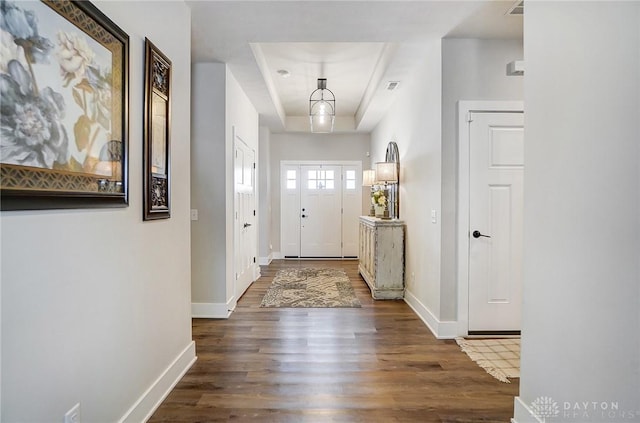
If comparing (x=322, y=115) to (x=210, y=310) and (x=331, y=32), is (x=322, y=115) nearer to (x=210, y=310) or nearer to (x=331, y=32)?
(x=331, y=32)

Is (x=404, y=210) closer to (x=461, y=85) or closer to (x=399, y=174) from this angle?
(x=399, y=174)

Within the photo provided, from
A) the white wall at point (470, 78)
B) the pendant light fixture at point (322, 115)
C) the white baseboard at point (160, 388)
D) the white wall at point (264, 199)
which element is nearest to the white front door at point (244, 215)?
the pendant light fixture at point (322, 115)

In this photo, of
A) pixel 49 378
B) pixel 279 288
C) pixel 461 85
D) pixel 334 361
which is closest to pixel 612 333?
pixel 334 361

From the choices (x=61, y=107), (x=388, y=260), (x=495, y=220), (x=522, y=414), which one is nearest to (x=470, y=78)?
(x=495, y=220)

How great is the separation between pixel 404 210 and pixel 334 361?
2.43 meters

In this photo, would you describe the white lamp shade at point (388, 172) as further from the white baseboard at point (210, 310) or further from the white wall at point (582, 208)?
the white wall at point (582, 208)

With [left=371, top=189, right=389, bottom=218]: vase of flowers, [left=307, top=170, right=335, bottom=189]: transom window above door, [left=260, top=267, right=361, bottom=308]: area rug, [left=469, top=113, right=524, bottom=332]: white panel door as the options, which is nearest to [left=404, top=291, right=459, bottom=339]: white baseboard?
[left=469, top=113, right=524, bottom=332]: white panel door

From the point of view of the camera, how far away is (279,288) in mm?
4785

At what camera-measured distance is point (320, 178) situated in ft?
24.2

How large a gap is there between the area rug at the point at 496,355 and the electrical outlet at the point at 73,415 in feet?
7.86

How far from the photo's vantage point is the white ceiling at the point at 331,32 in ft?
8.18

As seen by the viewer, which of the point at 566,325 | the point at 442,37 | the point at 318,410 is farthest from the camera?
the point at 442,37

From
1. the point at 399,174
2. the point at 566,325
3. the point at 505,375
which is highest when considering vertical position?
the point at 399,174

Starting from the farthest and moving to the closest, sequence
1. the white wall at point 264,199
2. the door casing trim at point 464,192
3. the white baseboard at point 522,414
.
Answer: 1. the white wall at point 264,199
2. the door casing trim at point 464,192
3. the white baseboard at point 522,414
